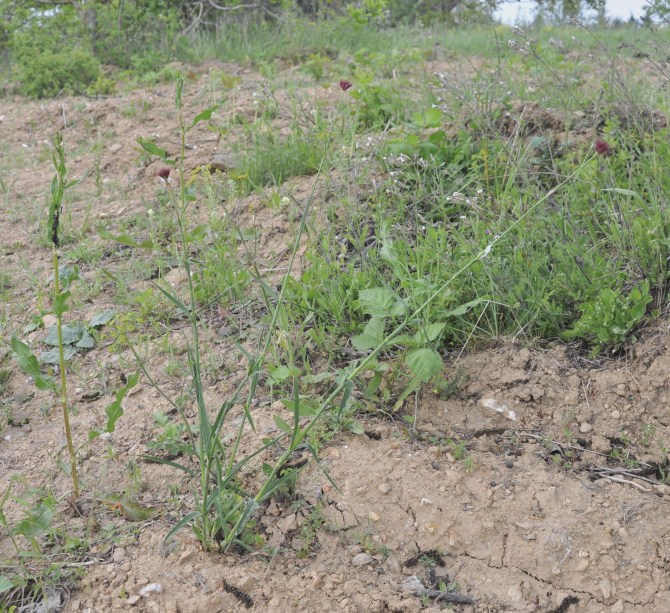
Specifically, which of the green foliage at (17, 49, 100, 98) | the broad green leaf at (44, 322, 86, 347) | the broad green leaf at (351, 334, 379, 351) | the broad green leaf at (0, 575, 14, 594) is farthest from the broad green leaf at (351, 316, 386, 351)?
the green foliage at (17, 49, 100, 98)

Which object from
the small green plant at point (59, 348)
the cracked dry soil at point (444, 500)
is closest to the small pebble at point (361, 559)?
the cracked dry soil at point (444, 500)

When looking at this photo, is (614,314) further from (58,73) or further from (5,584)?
(58,73)

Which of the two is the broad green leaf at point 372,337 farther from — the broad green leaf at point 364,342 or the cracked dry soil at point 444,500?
the cracked dry soil at point 444,500

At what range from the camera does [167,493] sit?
230 cm

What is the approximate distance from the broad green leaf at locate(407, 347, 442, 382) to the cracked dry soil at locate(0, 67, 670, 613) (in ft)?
0.98

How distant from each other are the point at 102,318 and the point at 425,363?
1.67 m

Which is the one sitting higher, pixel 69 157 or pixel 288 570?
pixel 69 157

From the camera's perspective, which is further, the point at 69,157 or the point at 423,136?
the point at 69,157

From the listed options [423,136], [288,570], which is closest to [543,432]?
[288,570]

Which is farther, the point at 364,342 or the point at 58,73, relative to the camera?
the point at 58,73

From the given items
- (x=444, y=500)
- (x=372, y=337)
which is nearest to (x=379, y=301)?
(x=372, y=337)

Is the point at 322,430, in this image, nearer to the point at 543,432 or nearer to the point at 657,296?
the point at 543,432

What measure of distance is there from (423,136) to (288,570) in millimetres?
2699

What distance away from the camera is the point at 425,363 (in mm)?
2271
